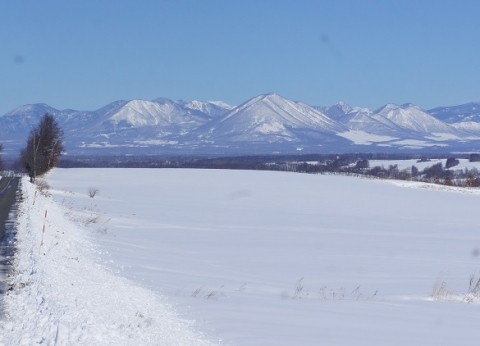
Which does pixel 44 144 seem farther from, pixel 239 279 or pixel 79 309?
pixel 79 309

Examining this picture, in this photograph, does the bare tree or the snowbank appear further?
the bare tree

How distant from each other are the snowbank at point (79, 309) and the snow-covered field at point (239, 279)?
3cm

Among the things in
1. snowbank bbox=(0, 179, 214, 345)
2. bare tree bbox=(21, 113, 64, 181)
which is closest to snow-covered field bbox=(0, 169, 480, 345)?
snowbank bbox=(0, 179, 214, 345)

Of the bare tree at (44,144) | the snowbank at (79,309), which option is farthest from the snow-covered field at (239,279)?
the bare tree at (44,144)

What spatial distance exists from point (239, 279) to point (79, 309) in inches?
256

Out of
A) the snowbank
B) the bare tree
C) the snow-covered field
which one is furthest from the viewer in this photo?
the bare tree

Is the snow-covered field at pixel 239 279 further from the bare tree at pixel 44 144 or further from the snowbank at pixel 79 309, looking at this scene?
the bare tree at pixel 44 144

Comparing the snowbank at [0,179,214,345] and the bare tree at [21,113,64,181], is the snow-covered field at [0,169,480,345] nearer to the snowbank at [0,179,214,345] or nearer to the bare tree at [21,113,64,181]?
the snowbank at [0,179,214,345]

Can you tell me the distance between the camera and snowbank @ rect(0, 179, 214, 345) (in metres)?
9.62

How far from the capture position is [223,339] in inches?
396

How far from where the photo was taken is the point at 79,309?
1112cm

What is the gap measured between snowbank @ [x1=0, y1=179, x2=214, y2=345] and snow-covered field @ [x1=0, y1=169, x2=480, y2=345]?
28 mm

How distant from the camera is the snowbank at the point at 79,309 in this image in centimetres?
962

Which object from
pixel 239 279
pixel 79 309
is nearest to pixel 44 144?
pixel 239 279
